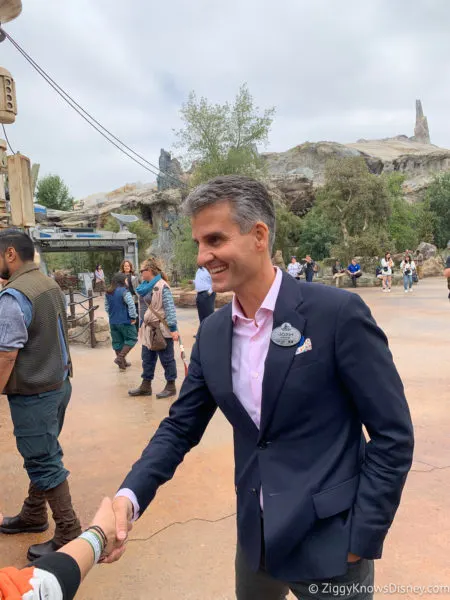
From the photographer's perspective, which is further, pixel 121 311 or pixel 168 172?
pixel 168 172

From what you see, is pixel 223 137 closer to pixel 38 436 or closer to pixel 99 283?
pixel 99 283

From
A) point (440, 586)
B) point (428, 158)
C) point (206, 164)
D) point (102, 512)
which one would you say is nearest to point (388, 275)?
point (206, 164)

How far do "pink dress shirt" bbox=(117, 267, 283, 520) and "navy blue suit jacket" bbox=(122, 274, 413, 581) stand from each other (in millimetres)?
36

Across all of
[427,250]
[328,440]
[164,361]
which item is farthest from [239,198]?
[427,250]

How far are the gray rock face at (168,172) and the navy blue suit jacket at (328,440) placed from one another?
40249 millimetres

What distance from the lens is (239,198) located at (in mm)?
1435

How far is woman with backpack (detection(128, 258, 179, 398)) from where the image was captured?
575cm

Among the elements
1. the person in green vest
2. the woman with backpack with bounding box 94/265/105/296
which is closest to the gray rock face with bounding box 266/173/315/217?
the woman with backpack with bounding box 94/265/105/296

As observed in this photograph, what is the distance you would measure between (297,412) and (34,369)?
1.85 metres

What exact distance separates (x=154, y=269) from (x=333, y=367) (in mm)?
4919

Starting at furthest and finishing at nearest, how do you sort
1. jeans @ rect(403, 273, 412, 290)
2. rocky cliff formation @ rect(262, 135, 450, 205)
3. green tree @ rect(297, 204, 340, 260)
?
rocky cliff formation @ rect(262, 135, 450, 205) → green tree @ rect(297, 204, 340, 260) → jeans @ rect(403, 273, 412, 290)

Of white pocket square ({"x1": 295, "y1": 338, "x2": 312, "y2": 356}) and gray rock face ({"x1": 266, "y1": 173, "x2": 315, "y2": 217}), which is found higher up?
gray rock face ({"x1": 266, "y1": 173, "x2": 315, "y2": 217})

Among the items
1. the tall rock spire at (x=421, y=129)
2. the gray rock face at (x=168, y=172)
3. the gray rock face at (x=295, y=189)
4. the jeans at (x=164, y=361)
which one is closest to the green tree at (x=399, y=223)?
the gray rock face at (x=295, y=189)

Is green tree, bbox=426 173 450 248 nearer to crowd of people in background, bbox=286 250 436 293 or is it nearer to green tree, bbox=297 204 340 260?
crowd of people in background, bbox=286 250 436 293
